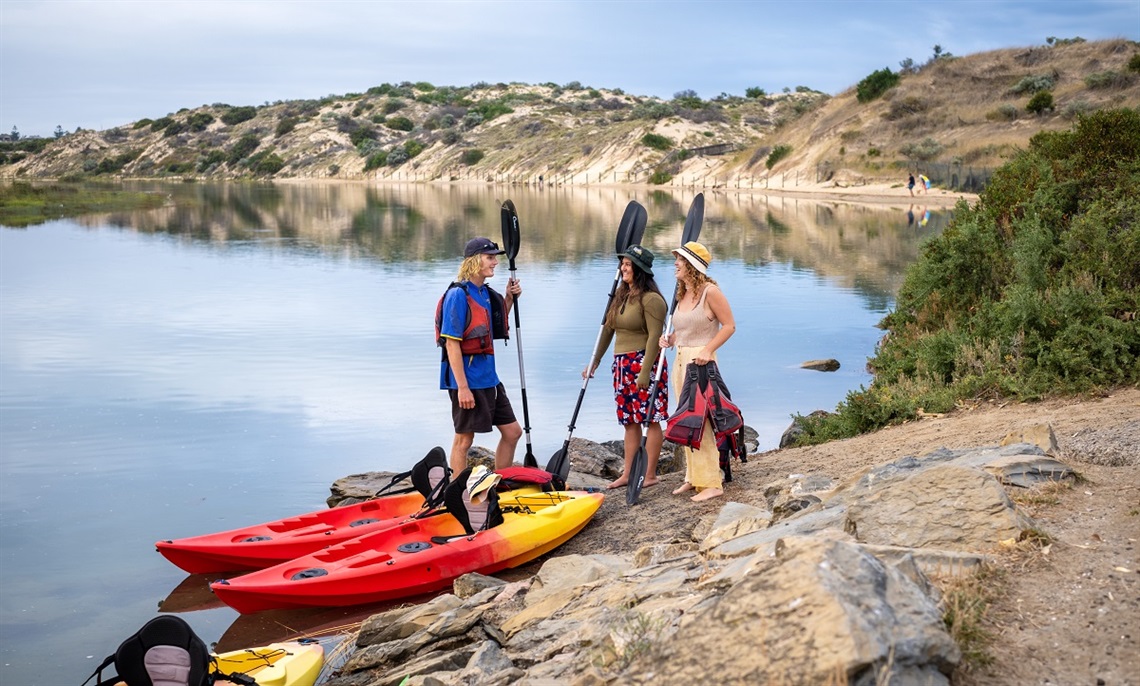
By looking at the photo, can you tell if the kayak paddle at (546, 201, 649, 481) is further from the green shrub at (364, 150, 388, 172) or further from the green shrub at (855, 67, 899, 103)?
the green shrub at (364, 150, 388, 172)

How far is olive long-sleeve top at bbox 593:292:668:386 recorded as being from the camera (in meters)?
8.27

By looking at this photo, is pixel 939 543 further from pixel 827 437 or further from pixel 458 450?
pixel 827 437

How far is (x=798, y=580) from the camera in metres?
3.70

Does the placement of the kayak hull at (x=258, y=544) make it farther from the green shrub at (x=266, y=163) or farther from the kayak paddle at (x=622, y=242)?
the green shrub at (x=266, y=163)

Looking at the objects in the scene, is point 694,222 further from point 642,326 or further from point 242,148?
point 242,148

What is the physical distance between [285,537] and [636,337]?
3.06m

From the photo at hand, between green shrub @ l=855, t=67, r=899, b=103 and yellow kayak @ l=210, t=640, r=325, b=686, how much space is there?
2171 inches

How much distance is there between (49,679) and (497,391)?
3.67 metres

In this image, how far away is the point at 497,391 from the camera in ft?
28.4

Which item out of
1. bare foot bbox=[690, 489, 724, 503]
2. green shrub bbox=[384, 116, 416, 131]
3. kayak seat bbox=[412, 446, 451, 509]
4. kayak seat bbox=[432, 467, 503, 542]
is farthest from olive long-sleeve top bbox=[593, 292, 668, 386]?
green shrub bbox=[384, 116, 416, 131]

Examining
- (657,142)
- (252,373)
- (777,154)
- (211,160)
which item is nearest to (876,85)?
(777,154)

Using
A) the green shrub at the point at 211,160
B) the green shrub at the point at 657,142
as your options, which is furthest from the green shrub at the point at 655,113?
the green shrub at the point at 211,160

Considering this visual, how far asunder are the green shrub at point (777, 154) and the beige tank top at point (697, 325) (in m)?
51.7

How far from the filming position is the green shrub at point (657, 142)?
70.1 meters
